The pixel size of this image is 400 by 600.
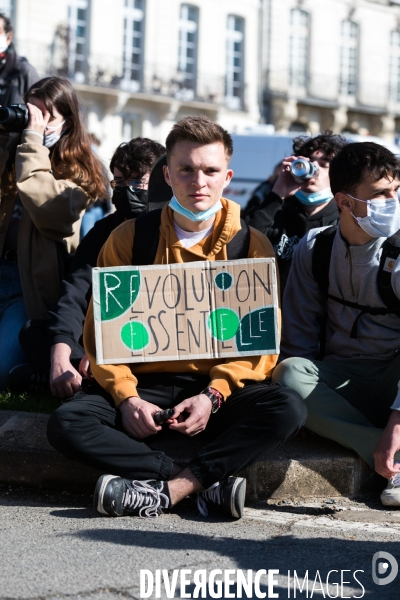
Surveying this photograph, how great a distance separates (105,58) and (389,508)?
97.2 ft

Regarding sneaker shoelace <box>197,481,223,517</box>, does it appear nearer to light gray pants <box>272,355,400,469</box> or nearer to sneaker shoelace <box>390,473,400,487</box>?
light gray pants <box>272,355,400,469</box>

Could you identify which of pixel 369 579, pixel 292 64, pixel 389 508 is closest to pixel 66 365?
pixel 389 508

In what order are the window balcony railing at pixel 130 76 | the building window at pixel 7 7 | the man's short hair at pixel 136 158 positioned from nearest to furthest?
1. the man's short hair at pixel 136 158
2. the building window at pixel 7 7
3. the window balcony railing at pixel 130 76

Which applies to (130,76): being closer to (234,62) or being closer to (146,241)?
(234,62)

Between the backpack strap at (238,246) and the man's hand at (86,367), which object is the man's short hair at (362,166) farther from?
the man's hand at (86,367)

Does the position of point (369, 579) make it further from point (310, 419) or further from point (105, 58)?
point (105, 58)

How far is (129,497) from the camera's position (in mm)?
3748

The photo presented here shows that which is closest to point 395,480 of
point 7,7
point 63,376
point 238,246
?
point 238,246

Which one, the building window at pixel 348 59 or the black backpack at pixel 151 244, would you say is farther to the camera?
the building window at pixel 348 59

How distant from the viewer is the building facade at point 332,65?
36.3m

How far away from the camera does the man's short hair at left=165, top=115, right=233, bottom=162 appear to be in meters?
4.22

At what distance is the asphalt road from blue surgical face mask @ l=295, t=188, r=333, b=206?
2.00 metres

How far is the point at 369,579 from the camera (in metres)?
3.06

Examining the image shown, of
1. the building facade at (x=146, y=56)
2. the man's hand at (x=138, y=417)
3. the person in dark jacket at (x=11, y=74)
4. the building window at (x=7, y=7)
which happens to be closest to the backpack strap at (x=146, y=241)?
the man's hand at (x=138, y=417)
